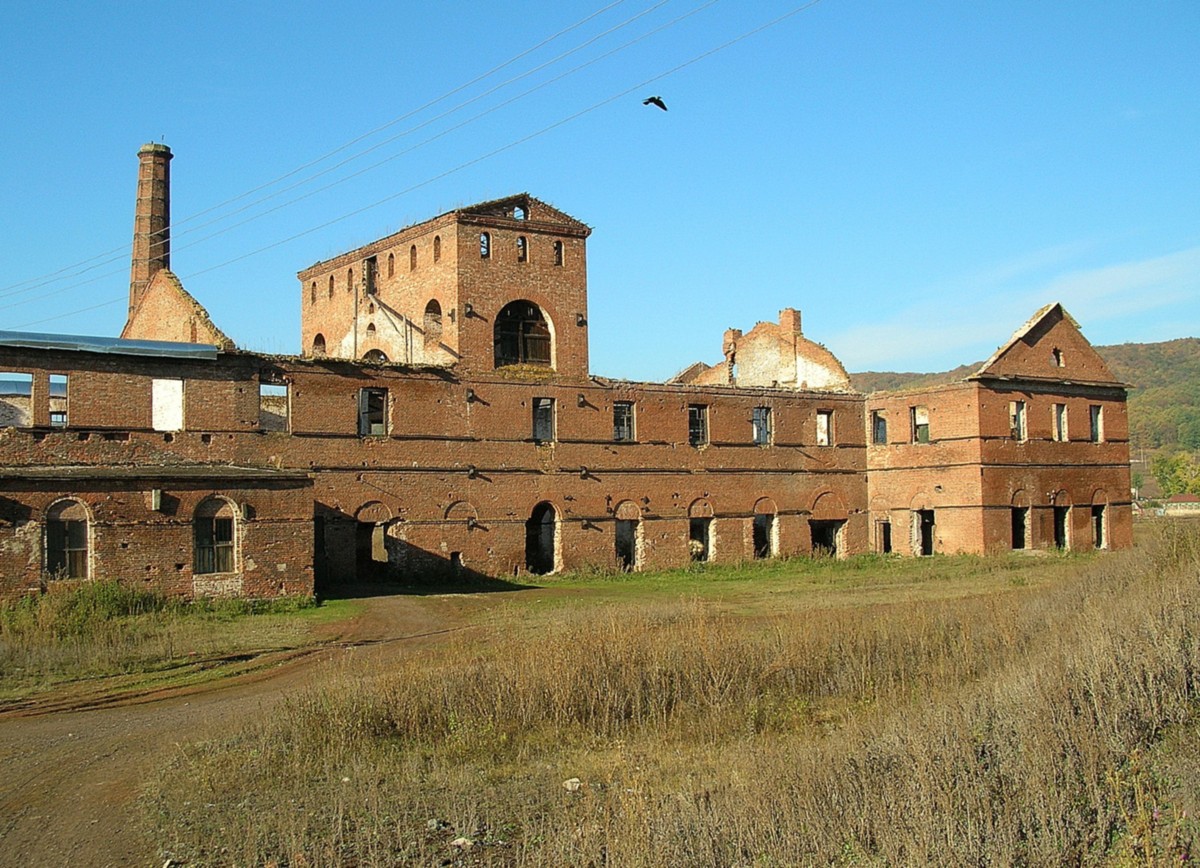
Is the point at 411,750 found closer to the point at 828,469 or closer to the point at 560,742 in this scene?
the point at 560,742

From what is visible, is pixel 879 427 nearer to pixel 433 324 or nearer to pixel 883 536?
pixel 883 536

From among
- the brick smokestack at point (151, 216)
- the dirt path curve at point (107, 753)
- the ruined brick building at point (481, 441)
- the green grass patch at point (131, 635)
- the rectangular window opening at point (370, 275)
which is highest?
the brick smokestack at point (151, 216)

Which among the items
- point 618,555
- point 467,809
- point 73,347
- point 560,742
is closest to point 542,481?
point 618,555

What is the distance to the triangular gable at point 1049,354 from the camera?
37.1 m

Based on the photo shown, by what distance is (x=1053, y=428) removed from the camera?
38.3 metres

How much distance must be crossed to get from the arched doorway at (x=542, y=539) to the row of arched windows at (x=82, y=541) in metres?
10.4

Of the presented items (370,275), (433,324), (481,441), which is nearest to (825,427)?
(481,441)

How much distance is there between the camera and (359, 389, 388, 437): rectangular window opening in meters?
29.6

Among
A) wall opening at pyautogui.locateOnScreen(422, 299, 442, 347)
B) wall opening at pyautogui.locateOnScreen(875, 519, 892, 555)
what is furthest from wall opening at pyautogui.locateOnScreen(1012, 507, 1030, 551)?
wall opening at pyautogui.locateOnScreen(422, 299, 442, 347)

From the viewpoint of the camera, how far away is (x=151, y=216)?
38750 mm

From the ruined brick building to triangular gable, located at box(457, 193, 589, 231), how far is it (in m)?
0.11

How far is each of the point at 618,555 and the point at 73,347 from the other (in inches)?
634

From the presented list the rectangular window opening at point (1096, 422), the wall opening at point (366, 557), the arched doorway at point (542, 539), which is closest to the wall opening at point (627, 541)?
the arched doorway at point (542, 539)

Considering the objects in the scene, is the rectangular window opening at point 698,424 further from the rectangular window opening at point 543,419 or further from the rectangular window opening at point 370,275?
the rectangular window opening at point 370,275
